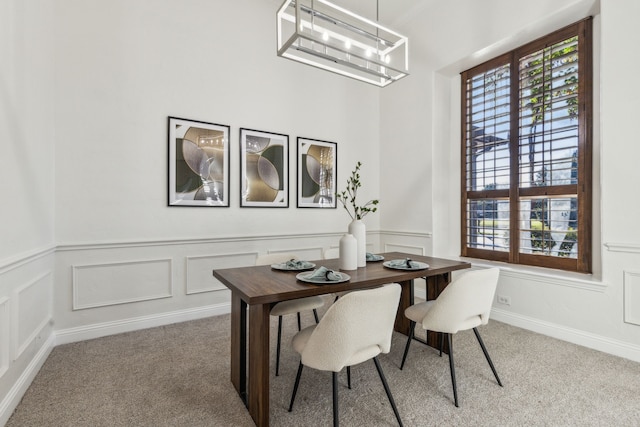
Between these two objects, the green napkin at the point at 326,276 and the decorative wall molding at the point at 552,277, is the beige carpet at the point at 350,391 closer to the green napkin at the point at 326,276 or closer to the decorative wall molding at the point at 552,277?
the decorative wall molding at the point at 552,277

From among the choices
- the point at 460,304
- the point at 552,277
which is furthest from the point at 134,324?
the point at 552,277

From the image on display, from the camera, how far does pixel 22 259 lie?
190 cm

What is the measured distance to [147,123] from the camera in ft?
9.76

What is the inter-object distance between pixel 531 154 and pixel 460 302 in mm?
2173

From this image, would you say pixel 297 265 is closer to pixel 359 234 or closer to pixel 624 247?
pixel 359 234

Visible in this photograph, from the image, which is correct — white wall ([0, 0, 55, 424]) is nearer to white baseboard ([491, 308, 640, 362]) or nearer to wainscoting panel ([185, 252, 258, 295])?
wainscoting panel ([185, 252, 258, 295])

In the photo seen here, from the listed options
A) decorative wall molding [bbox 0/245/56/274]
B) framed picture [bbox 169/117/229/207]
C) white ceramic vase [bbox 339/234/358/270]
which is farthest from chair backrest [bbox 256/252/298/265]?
decorative wall molding [bbox 0/245/56/274]

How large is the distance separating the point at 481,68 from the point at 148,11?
359 centimetres

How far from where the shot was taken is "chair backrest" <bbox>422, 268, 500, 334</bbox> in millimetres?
1807

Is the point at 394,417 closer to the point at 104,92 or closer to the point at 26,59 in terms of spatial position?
the point at 26,59

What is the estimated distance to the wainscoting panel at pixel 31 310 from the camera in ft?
6.14

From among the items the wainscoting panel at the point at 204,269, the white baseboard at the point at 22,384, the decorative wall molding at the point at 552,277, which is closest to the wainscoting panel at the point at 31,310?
the white baseboard at the point at 22,384

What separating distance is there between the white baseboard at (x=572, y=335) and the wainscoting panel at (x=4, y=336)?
3860mm

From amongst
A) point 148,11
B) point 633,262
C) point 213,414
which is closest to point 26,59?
point 148,11
